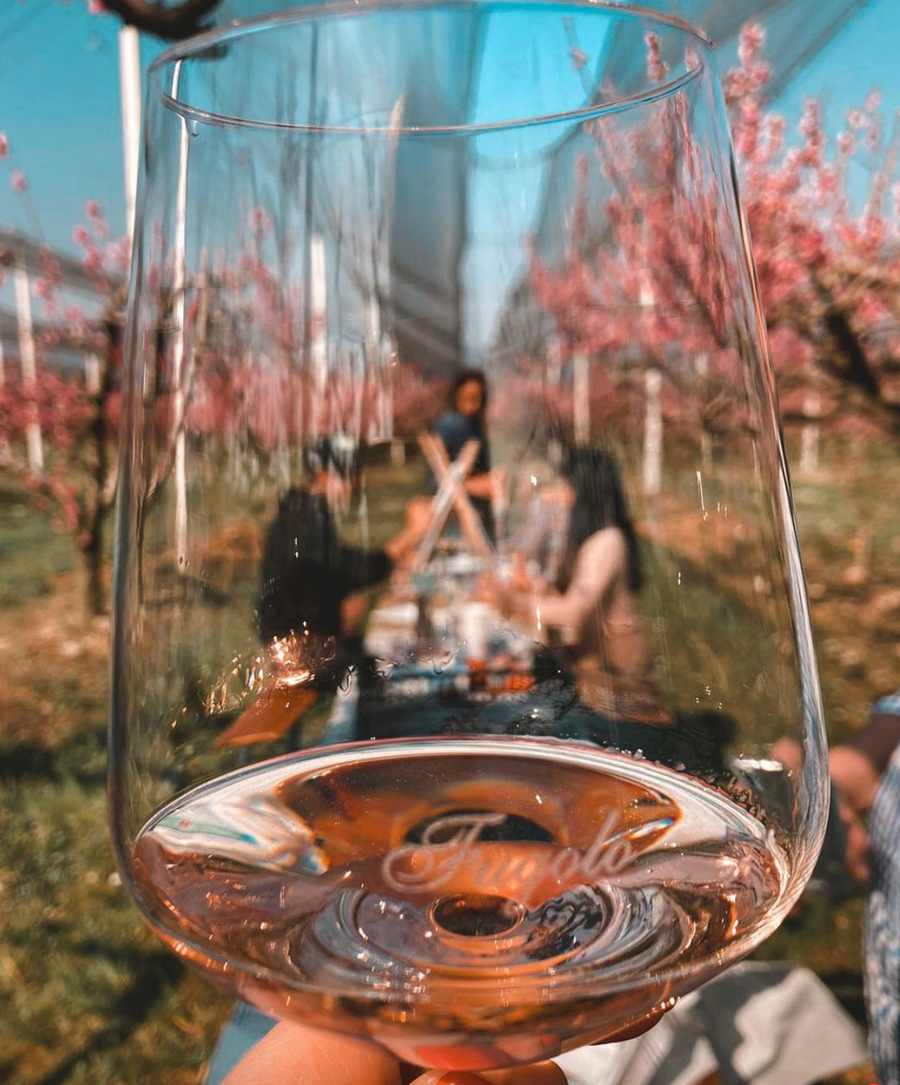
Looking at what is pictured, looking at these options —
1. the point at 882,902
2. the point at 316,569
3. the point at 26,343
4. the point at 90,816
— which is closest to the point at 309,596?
the point at 316,569

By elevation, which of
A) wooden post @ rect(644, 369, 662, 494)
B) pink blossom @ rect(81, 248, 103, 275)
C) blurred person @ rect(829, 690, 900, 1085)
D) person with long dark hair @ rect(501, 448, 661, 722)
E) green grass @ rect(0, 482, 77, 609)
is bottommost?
blurred person @ rect(829, 690, 900, 1085)

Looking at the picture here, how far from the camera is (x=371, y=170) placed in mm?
389

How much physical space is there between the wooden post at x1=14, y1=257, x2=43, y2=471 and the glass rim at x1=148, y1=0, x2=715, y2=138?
2.63m

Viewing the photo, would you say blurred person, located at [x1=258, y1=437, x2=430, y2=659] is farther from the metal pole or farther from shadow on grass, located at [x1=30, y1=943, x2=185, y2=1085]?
shadow on grass, located at [x1=30, y1=943, x2=185, y2=1085]

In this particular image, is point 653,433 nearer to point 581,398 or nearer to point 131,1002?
point 581,398

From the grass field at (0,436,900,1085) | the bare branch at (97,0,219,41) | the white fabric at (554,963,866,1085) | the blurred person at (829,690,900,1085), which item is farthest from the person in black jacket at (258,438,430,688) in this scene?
the grass field at (0,436,900,1085)

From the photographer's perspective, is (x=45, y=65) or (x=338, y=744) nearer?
(x=338, y=744)

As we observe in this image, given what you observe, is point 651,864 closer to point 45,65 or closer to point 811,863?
point 811,863

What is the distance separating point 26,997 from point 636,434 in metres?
2.51

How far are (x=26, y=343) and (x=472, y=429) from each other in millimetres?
2698

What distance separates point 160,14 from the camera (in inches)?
70.0

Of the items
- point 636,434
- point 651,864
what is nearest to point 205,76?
point 636,434

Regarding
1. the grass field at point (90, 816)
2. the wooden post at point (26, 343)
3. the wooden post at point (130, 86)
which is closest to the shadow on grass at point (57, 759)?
the grass field at point (90, 816)

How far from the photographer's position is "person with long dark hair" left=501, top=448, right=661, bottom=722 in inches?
15.8
